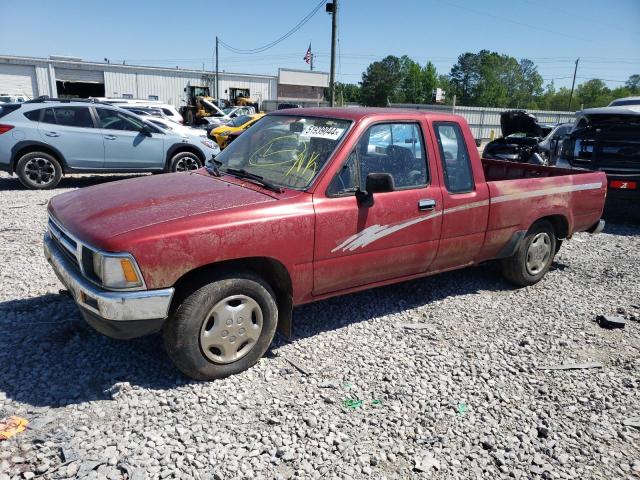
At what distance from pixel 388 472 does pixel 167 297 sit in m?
1.63

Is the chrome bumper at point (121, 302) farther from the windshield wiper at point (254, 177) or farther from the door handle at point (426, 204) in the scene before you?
the door handle at point (426, 204)

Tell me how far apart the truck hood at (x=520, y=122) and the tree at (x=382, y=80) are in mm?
89857

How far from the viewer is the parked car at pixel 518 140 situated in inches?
445

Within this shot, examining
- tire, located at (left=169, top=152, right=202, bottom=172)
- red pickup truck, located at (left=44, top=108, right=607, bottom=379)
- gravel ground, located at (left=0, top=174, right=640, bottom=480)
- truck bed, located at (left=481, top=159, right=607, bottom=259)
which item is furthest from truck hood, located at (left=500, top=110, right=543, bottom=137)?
gravel ground, located at (left=0, top=174, right=640, bottom=480)

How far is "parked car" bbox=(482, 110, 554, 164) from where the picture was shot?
11297 millimetres

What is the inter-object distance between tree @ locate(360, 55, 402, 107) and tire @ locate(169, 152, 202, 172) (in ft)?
300

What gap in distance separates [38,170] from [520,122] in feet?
35.0

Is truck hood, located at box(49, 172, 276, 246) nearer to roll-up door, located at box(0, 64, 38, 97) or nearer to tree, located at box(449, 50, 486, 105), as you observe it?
roll-up door, located at box(0, 64, 38, 97)

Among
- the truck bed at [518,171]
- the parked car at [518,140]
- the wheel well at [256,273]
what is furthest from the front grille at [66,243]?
the parked car at [518,140]

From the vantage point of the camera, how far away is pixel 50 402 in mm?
3010

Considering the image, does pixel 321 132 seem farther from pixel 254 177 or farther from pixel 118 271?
pixel 118 271

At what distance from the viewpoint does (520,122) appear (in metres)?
11.4

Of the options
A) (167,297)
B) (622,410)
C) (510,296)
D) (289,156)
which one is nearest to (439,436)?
(622,410)

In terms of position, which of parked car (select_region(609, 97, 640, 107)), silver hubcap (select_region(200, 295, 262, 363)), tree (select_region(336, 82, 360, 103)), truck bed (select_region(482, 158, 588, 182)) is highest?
tree (select_region(336, 82, 360, 103))
